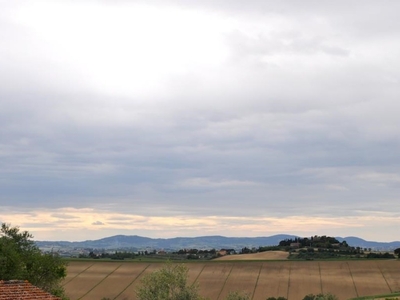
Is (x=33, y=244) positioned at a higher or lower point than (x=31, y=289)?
higher

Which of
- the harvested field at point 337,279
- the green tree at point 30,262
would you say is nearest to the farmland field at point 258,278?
the harvested field at point 337,279

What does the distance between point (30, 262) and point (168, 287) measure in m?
22.3

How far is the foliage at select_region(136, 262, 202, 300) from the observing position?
80.9 metres

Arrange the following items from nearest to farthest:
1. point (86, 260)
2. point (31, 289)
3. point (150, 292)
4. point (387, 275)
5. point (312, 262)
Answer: point (31, 289) → point (150, 292) → point (387, 275) → point (312, 262) → point (86, 260)

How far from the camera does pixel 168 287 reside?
82.2m

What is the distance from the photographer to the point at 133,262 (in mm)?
158250

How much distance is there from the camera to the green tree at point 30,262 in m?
60.4

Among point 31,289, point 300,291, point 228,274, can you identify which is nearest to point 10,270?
point 31,289

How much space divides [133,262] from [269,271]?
38.6 metres

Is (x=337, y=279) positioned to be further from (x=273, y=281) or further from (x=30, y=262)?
(x=30, y=262)

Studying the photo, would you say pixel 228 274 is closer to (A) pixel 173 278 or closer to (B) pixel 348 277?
(B) pixel 348 277

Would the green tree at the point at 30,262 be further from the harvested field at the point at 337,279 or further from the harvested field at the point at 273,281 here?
the harvested field at the point at 337,279

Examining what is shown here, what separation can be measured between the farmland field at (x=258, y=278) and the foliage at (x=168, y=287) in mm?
24363

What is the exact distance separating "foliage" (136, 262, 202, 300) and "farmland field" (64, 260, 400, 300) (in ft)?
79.9
